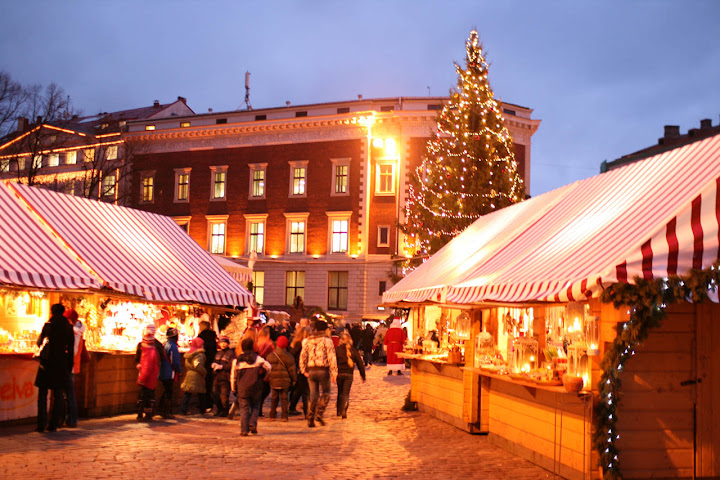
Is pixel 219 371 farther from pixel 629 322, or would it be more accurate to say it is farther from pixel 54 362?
pixel 629 322

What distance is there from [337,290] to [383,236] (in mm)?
4254

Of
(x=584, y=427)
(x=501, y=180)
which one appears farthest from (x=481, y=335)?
(x=501, y=180)

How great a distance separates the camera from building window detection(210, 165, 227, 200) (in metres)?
53.6

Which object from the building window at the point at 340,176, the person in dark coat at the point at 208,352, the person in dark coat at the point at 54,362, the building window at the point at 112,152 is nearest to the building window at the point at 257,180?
the building window at the point at 340,176

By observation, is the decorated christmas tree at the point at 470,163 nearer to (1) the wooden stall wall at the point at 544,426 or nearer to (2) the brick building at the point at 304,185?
(2) the brick building at the point at 304,185

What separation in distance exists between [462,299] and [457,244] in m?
6.04

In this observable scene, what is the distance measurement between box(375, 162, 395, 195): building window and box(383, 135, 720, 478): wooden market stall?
118 feet

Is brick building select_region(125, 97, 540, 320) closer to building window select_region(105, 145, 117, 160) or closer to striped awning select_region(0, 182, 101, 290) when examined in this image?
building window select_region(105, 145, 117, 160)

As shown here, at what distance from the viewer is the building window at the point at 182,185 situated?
54906 mm

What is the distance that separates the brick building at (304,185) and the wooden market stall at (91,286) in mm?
29908

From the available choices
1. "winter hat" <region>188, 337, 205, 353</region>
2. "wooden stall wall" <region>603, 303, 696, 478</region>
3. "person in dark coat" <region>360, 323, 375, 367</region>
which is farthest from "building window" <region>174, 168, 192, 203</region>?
"wooden stall wall" <region>603, 303, 696, 478</region>

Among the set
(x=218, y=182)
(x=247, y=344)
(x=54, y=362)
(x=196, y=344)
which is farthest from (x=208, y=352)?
(x=218, y=182)

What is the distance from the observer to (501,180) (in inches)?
1321

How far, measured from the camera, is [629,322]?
884cm
